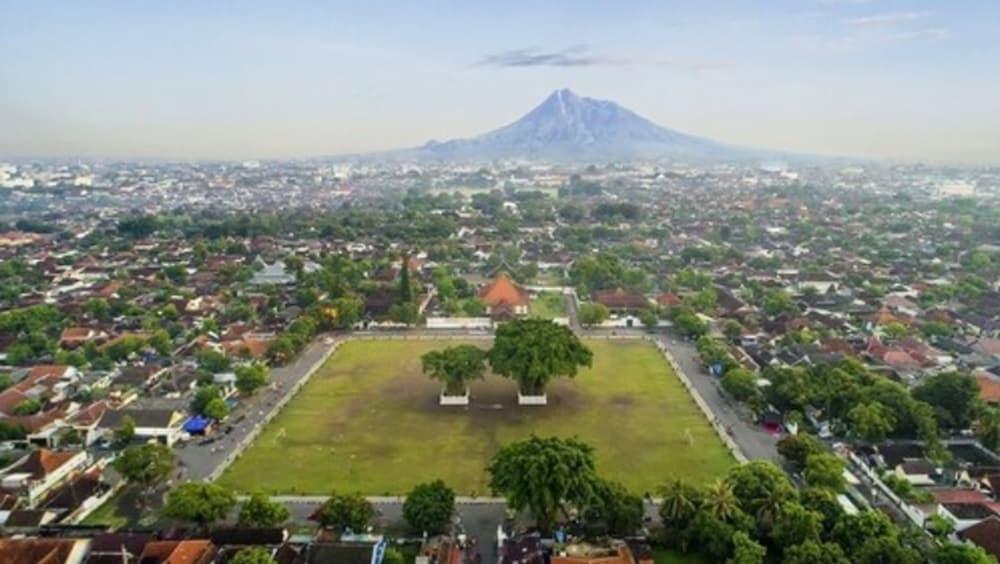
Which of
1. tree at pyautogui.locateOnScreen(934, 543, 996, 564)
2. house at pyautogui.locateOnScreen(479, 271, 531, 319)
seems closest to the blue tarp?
house at pyautogui.locateOnScreen(479, 271, 531, 319)

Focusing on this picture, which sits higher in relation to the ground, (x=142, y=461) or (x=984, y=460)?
(x=142, y=461)

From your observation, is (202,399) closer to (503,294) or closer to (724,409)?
(724,409)

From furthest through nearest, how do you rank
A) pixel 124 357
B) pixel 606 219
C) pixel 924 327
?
pixel 606 219, pixel 924 327, pixel 124 357

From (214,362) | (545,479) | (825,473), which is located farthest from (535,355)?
(214,362)

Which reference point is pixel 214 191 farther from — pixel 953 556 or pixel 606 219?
pixel 953 556

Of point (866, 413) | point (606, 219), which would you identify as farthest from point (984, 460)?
point (606, 219)

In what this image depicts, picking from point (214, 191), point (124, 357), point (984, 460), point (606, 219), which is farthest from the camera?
point (214, 191)

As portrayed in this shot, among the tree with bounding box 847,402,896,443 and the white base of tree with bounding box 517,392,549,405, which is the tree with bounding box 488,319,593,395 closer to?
the white base of tree with bounding box 517,392,549,405
